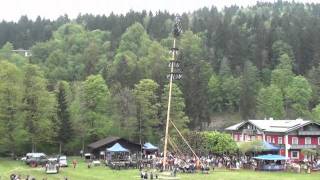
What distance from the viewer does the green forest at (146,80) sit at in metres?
76.9

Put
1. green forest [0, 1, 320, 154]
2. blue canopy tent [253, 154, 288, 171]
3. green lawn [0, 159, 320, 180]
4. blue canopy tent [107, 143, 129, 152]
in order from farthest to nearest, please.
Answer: green forest [0, 1, 320, 154] → blue canopy tent [107, 143, 129, 152] → blue canopy tent [253, 154, 288, 171] → green lawn [0, 159, 320, 180]

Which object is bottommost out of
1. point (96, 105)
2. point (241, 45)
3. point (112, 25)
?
point (96, 105)

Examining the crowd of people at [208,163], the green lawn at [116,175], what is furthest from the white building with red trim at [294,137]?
the green lawn at [116,175]

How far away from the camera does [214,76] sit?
420 ft

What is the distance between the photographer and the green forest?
252 feet

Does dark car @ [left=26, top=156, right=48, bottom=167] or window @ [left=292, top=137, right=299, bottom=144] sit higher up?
window @ [left=292, top=137, right=299, bottom=144]

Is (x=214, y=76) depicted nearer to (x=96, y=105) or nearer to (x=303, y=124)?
(x=96, y=105)

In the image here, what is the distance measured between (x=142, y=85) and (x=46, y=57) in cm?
6585

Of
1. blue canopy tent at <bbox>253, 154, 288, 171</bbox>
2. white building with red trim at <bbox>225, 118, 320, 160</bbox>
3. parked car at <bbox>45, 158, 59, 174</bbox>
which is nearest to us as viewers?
parked car at <bbox>45, 158, 59, 174</bbox>

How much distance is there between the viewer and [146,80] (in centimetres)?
8938

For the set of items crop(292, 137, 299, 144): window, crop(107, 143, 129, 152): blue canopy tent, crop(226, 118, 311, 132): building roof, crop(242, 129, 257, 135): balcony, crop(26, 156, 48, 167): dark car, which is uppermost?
crop(226, 118, 311, 132): building roof

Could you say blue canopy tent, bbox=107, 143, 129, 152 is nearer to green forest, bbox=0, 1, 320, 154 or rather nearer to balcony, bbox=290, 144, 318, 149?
green forest, bbox=0, 1, 320, 154

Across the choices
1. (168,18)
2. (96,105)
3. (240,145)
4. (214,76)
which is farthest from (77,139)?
(168,18)

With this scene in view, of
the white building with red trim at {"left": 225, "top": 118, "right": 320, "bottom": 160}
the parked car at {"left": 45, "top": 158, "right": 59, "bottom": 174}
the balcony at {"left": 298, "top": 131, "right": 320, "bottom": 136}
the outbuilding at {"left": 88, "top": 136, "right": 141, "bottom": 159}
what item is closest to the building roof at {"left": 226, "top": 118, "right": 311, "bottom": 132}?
the white building with red trim at {"left": 225, "top": 118, "right": 320, "bottom": 160}
